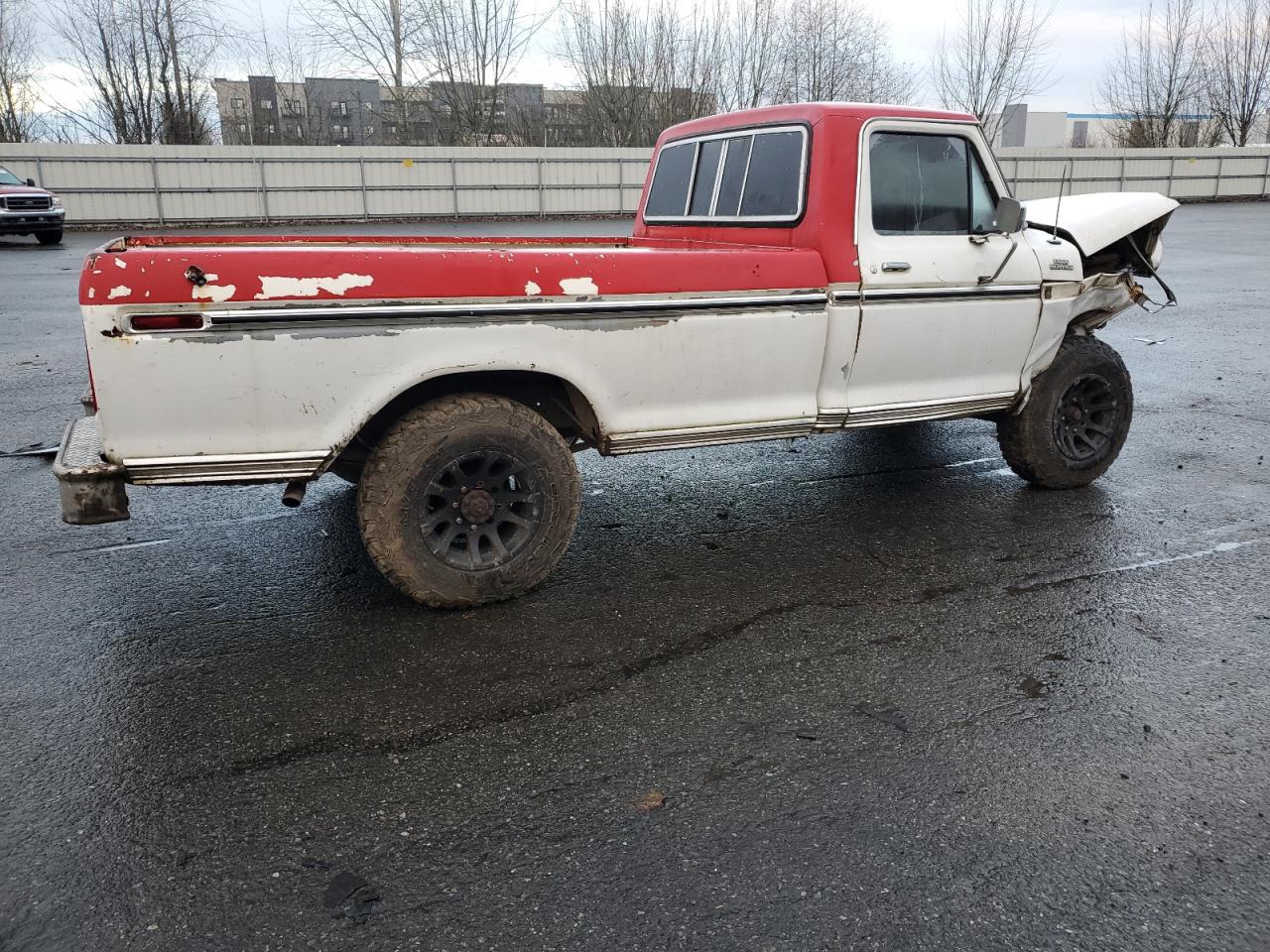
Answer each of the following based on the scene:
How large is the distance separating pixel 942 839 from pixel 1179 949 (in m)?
0.59

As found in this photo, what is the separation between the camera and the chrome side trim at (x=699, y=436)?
4309 millimetres

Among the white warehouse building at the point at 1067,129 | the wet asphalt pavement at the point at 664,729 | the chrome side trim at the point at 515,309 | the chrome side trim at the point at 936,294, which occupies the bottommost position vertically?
the wet asphalt pavement at the point at 664,729

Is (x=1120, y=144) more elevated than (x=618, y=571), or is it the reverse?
(x=1120, y=144)

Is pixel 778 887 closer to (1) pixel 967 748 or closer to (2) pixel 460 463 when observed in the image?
(1) pixel 967 748

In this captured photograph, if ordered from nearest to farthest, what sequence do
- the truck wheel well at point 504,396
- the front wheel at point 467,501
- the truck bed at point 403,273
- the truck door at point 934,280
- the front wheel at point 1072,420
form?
the truck bed at point 403,273 < the front wheel at point 467,501 < the truck wheel well at point 504,396 < the truck door at point 934,280 < the front wheel at point 1072,420

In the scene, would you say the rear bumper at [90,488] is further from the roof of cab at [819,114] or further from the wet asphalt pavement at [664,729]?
the roof of cab at [819,114]

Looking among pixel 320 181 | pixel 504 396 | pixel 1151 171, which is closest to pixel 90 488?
pixel 504 396

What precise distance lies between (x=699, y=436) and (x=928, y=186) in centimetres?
170

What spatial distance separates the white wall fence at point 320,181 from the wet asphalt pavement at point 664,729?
2211 centimetres

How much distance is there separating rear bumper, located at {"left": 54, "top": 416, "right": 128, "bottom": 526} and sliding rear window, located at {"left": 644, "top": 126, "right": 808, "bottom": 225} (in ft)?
9.97

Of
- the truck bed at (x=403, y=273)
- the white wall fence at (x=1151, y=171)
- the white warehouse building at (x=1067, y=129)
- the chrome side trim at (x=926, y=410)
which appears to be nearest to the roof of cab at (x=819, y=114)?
the truck bed at (x=403, y=273)

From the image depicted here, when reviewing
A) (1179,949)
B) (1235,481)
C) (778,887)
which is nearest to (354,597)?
(778,887)

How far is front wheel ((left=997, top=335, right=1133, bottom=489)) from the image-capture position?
541 centimetres

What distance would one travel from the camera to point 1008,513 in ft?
17.4
